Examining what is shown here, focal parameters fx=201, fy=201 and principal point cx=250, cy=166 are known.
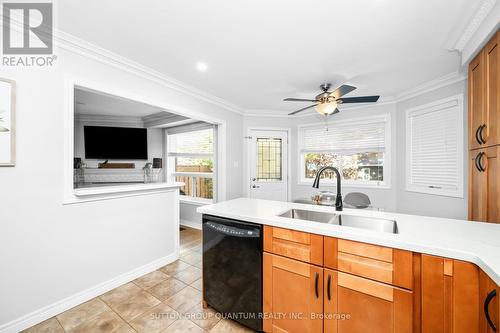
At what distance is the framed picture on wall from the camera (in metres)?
1.49

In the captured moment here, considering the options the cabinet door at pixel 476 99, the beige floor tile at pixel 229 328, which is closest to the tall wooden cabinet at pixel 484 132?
the cabinet door at pixel 476 99

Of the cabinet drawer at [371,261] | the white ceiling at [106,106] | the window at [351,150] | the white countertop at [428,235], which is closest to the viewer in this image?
the white countertop at [428,235]

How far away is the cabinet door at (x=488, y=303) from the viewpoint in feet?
2.58

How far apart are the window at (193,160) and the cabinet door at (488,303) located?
12.0 feet

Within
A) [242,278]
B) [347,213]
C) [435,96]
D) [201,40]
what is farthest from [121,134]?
[435,96]

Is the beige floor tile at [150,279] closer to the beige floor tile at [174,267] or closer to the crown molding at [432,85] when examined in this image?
the beige floor tile at [174,267]

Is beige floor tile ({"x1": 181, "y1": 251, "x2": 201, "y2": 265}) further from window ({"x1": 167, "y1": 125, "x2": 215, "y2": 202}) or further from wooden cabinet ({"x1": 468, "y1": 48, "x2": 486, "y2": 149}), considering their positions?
wooden cabinet ({"x1": 468, "y1": 48, "x2": 486, "y2": 149})

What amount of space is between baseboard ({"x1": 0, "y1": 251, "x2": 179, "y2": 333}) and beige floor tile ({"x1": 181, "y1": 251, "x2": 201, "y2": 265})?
0.35m

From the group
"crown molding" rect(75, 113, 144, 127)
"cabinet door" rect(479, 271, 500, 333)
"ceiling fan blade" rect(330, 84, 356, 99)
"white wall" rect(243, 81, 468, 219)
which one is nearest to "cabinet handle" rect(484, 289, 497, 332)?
"cabinet door" rect(479, 271, 500, 333)

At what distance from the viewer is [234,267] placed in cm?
161

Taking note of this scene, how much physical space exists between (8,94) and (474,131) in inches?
149

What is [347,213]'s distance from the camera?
1.65 metres

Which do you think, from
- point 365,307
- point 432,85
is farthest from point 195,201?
point 432,85

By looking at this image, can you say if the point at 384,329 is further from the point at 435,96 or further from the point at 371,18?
the point at 435,96
